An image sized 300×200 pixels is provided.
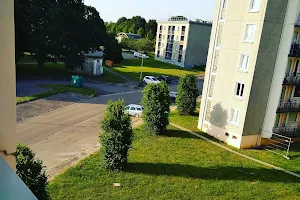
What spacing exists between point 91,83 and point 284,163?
30409 mm

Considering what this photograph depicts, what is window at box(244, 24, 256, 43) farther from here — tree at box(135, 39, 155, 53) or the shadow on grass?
tree at box(135, 39, 155, 53)

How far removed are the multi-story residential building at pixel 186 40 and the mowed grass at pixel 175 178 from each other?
52.2 metres

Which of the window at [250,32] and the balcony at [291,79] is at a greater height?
the window at [250,32]

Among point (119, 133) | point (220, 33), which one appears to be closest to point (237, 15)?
point (220, 33)

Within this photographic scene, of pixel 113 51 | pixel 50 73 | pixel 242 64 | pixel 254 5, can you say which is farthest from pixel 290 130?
pixel 113 51

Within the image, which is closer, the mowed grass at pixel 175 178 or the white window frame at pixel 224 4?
the mowed grass at pixel 175 178

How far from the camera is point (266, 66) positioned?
73.7ft

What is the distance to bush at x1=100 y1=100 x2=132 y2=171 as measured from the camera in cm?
1688

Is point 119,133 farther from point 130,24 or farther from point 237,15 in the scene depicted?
point 130,24

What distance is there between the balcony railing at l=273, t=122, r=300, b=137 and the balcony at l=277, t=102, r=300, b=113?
1.58 metres

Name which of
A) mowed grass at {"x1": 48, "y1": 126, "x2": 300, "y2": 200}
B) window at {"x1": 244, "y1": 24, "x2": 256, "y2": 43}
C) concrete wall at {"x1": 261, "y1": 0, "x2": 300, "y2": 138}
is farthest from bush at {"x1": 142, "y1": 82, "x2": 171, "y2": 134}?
concrete wall at {"x1": 261, "y1": 0, "x2": 300, "y2": 138}

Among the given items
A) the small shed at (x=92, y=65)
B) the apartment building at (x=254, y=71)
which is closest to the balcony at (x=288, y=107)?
the apartment building at (x=254, y=71)

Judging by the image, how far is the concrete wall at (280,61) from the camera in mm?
21703

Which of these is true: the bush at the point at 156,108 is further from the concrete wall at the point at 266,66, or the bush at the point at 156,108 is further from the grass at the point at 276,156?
the concrete wall at the point at 266,66
